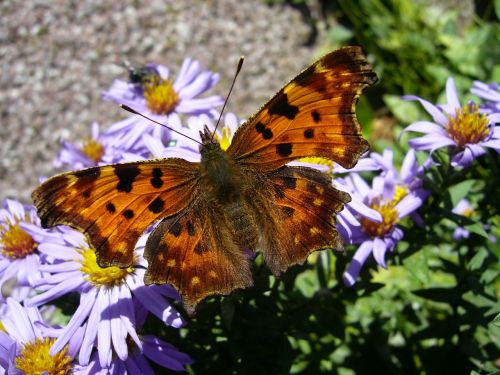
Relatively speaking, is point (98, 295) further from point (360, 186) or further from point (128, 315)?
point (360, 186)

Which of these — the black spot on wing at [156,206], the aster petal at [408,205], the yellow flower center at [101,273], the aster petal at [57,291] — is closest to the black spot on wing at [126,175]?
the black spot on wing at [156,206]

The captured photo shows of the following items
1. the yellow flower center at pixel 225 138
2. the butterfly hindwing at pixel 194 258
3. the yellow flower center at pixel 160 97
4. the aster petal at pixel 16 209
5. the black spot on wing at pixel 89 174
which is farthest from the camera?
the yellow flower center at pixel 160 97

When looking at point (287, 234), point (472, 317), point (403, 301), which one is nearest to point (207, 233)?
point (287, 234)

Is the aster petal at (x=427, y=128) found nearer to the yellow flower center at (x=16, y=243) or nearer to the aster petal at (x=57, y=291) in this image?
the aster petal at (x=57, y=291)

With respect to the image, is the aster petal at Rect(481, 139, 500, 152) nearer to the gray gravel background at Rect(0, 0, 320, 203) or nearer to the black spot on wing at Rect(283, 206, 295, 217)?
the black spot on wing at Rect(283, 206, 295, 217)

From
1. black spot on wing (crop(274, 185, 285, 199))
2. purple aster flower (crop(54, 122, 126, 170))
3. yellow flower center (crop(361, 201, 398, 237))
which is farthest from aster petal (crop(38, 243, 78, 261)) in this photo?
yellow flower center (crop(361, 201, 398, 237))

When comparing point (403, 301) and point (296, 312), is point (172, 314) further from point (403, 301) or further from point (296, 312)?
point (403, 301)
